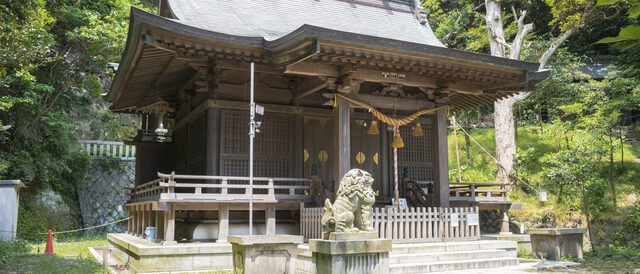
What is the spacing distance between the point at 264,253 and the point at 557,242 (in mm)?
7797

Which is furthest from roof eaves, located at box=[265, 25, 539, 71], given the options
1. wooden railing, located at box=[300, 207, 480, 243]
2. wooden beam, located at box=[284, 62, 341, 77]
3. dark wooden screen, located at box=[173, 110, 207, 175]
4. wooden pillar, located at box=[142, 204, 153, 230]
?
wooden pillar, located at box=[142, 204, 153, 230]

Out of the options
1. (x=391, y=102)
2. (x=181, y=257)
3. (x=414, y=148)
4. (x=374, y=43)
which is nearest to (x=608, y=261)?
(x=414, y=148)

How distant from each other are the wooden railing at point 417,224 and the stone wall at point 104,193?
16.6m

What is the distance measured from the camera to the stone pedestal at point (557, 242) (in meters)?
11.8

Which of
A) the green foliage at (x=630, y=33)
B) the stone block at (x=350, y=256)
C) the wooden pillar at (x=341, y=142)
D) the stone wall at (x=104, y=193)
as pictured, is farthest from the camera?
the stone wall at (x=104, y=193)

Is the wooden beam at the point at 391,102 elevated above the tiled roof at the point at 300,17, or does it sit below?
below

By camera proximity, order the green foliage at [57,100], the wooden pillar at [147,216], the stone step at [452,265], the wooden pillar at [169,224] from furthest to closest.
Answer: the green foliage at [57,100]
the wooden pillar at [147,216]
the wooden pillar at [169,224]
the stone step at [452,265]

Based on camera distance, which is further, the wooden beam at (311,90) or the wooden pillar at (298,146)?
the wooden pillar at (298,146)

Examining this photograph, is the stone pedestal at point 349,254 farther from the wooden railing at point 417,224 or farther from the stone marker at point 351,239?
the wooden railing at point 417,224

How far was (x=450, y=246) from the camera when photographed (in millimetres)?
10469

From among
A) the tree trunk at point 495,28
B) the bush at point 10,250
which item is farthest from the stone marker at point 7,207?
the tree trunk at point 495,28

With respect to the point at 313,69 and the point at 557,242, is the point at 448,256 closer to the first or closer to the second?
the point at 557,242

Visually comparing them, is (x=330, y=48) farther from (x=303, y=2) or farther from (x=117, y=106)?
(x=117, y=106)

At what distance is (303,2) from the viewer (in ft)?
50.5
